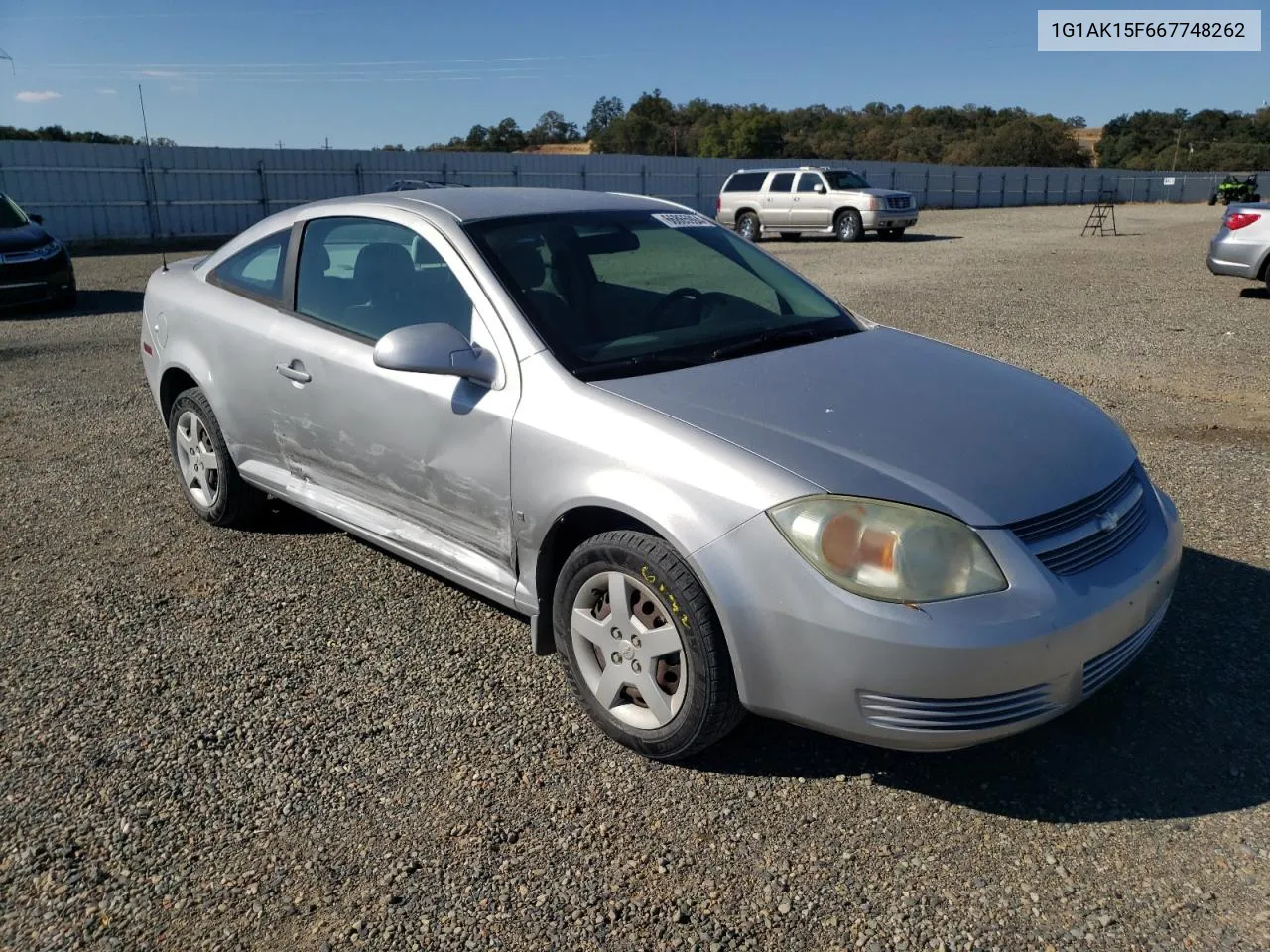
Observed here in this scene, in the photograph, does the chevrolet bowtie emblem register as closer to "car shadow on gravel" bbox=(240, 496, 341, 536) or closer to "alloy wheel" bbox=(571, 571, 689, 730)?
"alloy wheel" bbox=(571, 571, 689, 730)

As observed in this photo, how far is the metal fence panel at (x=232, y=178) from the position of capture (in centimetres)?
2503

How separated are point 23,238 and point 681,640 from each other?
44.1 ft

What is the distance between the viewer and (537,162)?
33.9 m

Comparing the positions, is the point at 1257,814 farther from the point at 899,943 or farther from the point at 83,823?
the point at 83,823

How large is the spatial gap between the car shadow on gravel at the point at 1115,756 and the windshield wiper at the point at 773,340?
1223 millimetres

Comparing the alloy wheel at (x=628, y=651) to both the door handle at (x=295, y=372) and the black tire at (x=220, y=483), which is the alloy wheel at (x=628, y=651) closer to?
the door handle at (x=295, y=372)

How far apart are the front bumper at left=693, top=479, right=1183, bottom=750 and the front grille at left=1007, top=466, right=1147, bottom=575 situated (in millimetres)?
43

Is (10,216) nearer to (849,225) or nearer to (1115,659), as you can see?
(1115,659)

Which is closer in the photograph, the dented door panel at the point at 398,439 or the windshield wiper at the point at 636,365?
the windshield wiper at the point at 636,365

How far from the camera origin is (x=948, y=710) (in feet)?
8.62

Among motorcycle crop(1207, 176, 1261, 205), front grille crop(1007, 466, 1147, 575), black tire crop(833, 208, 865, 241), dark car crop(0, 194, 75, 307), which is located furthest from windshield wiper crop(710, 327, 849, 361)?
motorcycle crop(1207, 176, 1261, 205)

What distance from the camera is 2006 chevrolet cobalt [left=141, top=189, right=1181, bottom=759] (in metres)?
2.64

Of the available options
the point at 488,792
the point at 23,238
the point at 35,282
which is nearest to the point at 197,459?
the point at 488,792

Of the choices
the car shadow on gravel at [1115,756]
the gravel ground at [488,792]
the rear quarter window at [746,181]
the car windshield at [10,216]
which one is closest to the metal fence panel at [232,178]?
the rear quarter window at [746,181]
